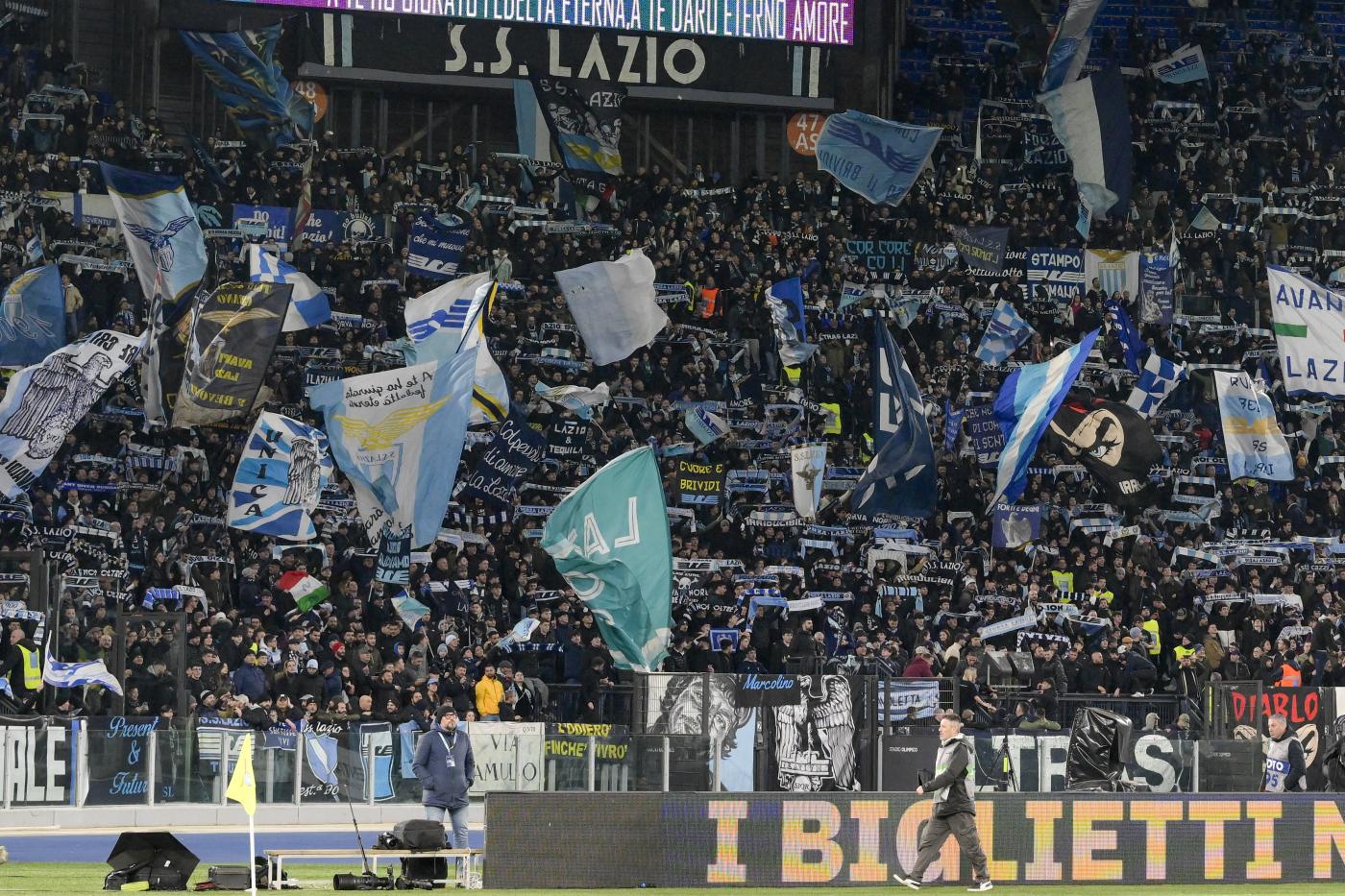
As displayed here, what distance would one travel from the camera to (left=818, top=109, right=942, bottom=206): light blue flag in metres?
38.2

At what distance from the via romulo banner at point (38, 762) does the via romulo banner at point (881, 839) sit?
8.49 meters

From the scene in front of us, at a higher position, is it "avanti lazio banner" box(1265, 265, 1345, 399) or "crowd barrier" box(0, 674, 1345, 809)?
"avanti lazio banner" box(1265, 265, 1345, 399)

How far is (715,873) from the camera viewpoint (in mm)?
17234

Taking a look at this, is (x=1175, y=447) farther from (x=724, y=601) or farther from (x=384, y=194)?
(x=384, y=194)

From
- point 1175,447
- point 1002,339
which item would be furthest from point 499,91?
point 1175,447

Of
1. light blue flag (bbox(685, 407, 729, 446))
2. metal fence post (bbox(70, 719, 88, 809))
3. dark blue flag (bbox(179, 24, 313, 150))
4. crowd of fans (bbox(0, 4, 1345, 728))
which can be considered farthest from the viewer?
dark blue flag (bbox(179, 24, 313, 150))

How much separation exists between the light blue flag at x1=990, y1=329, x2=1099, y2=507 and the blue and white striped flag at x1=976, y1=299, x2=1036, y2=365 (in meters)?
6.56

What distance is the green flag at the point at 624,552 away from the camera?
81.4ft

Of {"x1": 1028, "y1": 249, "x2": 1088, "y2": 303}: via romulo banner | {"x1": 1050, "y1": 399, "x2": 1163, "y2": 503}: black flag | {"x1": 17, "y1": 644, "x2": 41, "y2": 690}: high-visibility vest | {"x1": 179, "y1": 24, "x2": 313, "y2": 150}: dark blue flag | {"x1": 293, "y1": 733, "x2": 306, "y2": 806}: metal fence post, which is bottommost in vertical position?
{"x1": 293, "y1": 733, "x2": 306, "y2": 806}: metal fence post

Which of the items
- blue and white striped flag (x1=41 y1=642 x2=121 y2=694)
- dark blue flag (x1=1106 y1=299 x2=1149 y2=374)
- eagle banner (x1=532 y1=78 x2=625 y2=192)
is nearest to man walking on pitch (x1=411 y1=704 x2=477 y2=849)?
blue and white striped flag (x1=41 y1=642 x2=121 y2=694)

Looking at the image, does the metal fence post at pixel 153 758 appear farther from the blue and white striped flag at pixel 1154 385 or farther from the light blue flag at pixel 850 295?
the blue and white striped flag at pixel 1154 385

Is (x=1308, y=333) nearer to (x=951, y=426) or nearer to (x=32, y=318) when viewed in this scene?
(x=951, y=426)

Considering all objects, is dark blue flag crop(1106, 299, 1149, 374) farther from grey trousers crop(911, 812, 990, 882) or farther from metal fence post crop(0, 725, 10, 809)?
grey trousers crop(911, 812, 990, 882)

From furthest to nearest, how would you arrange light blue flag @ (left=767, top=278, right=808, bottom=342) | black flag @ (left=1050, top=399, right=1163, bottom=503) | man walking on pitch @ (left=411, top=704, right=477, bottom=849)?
1. light blue flag @ (left=767, top=278, right=808, bottom=342)
2. black flag @ (left=1050, top=399, right=1163, bottom=503)
3. man walking on pitch @ (left=411, top=704, right=477, bottom=849)
